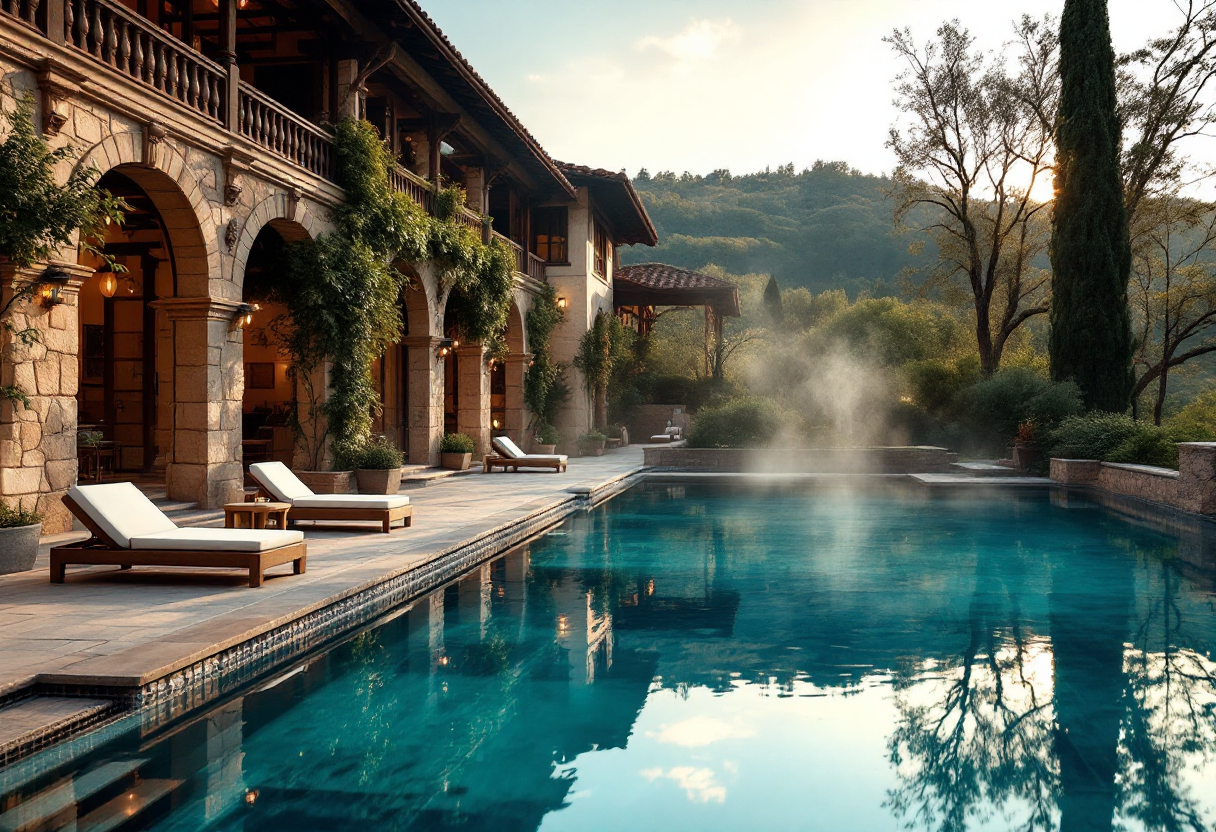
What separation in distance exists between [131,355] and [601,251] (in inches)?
662

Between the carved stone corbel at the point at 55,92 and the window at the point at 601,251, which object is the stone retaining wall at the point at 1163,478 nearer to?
the carved stone corbel at the point at 55,92

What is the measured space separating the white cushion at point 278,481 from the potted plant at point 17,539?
2.62 m

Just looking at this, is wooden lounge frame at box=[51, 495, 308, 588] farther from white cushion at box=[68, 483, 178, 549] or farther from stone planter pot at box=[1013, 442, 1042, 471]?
stone planter pot at box=[1013, 442, 1042, 471]

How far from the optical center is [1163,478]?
14539mm

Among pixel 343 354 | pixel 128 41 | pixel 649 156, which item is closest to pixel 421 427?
pixel 343 354

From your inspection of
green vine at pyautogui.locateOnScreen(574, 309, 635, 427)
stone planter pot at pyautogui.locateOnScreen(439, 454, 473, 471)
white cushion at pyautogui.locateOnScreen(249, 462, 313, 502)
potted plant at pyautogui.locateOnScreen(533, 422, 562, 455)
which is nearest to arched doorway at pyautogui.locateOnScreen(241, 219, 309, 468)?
stone planter pot at pyautogui.locateOnScreen(439, 454, 473, 471)

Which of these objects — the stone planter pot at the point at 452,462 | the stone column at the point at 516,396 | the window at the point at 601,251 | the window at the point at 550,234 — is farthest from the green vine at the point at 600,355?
the stone planter pot at the point at 452,462

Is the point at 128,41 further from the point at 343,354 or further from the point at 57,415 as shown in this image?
the point at 343,354

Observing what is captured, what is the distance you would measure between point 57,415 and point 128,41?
13.0 feet

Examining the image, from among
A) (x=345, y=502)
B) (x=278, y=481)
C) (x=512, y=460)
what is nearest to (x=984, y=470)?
(x=512, y=460)

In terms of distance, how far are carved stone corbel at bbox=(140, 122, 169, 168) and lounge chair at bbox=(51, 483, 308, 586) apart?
400cm

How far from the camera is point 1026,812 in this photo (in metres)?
3.70

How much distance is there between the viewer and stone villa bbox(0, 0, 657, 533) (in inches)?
328

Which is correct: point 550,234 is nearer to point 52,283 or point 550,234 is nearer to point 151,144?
point 151,144
